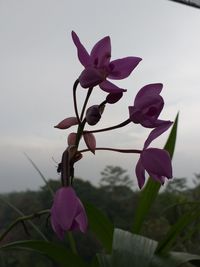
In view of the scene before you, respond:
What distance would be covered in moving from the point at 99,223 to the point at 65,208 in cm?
27

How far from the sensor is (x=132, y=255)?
37 centimetres

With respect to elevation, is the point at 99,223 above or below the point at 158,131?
below

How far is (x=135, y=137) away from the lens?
34.3 inches

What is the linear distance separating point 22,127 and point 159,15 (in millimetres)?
596

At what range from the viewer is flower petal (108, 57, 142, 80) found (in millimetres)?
276

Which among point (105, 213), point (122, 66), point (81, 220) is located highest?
point (122, 66)

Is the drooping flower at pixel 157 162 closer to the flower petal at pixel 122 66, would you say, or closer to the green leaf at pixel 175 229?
the flower petal at pixel 122 66

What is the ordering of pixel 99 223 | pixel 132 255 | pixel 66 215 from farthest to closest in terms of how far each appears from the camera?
pixel 99 223 → pixel 132 255 → pixel 66 215

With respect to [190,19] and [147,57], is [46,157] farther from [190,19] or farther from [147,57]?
[190,19]

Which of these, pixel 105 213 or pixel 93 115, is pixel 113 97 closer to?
pixel 93 115

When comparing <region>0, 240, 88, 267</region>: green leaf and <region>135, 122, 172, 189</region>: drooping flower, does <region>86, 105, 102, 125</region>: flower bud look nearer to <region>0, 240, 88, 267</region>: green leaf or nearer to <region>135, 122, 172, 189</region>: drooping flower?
<region>135, 122, 172, 189</region>: drooping flower

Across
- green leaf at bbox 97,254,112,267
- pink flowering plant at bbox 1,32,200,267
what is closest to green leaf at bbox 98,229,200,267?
green leaf at bbox 97,254,112,267

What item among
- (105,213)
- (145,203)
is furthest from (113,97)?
(105,213)

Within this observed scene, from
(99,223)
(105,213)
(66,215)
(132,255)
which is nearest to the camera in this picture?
(66,215)
